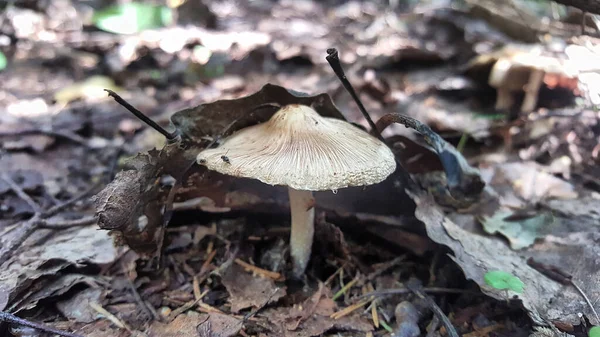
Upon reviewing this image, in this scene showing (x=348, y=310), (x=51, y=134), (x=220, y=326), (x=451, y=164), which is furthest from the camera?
(x=51, y=134)

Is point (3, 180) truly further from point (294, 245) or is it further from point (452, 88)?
point (452, 88)

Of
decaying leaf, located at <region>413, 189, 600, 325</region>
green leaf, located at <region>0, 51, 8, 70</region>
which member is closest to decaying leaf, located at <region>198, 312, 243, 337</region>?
decaying leaf, located at <region>413, 189, 600, 325</region>

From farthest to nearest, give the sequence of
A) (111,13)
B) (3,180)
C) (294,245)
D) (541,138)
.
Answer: (111,13) → (541,138) → (3,180) → (294,245)

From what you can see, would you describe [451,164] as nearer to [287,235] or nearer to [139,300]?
[287,235]

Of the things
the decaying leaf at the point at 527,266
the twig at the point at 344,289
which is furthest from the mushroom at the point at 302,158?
the decaying leaf at the point at 527,266

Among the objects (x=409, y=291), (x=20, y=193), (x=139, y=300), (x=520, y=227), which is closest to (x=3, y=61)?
(x=20, y=193)

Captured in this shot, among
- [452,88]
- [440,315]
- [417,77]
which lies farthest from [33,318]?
[417,77]

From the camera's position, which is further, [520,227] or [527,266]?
[520,227]

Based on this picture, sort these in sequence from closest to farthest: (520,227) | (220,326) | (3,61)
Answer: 1. (220,326)
2. (520,227)
3. (3,61)

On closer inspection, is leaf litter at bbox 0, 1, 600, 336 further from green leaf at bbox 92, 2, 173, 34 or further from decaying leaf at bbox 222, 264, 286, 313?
green leaf at bbox 92, 2, 173, 34
